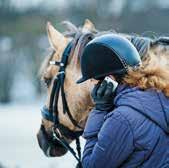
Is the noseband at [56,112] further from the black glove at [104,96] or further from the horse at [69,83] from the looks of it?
the black glove at [104,96]

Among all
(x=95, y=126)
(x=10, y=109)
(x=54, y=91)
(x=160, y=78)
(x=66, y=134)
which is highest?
(x=160, y=78)

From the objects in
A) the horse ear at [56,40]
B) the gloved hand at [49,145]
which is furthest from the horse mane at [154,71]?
the gloved hand at [49,145]

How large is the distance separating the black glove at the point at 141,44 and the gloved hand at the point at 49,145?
4.58ft

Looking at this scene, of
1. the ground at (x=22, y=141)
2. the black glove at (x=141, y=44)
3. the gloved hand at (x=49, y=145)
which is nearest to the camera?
the black glove at (x=141, y=44)

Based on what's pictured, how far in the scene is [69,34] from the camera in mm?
5605

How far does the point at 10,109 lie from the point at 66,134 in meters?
12.8

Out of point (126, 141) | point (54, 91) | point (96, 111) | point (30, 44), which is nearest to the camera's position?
point (126, 141)

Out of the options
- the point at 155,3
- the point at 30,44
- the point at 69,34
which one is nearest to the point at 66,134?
the point at 69,34

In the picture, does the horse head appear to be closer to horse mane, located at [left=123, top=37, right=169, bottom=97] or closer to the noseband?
the noseband

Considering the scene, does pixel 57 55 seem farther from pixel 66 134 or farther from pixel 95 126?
pixel 95 126

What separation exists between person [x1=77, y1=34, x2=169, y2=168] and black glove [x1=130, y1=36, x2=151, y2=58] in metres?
0.26

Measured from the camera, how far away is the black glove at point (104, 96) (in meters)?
3.99

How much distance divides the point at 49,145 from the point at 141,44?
1.55m

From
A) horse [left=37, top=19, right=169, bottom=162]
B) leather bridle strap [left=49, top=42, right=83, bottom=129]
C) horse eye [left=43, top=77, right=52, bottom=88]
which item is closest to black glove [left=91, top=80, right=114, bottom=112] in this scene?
horse [left=37, top=19, right=169, bottom=162]
